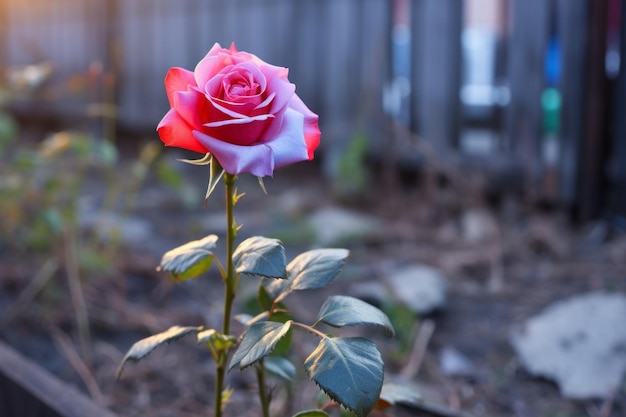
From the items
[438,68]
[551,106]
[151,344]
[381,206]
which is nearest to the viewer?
[151,344]

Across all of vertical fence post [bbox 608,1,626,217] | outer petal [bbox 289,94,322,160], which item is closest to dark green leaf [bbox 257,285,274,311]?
outer petal [bbox 289,94,322,160]

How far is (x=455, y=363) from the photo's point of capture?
2.07 metres

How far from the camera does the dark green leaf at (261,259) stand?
816mm

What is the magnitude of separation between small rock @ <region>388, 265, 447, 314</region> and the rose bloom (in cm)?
142

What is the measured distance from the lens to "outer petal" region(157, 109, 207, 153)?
2.63ft

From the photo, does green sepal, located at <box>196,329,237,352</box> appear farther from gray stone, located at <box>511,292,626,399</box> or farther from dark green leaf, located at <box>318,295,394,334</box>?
gray stone, located at <box>511,292,626,399</box>

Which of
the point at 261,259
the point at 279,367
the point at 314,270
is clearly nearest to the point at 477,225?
the point at 279,367

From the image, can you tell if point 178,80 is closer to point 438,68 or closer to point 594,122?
point 594,122

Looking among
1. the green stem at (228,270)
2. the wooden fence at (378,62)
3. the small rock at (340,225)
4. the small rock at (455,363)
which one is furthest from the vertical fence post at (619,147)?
the green stem at (228,270)

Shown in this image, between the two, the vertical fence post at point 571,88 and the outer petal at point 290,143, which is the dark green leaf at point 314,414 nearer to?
the outer petal at point 290,143

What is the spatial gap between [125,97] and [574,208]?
4443 mm

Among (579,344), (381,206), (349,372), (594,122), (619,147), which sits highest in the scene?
(349,372)

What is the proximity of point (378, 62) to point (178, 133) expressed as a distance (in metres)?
3.59

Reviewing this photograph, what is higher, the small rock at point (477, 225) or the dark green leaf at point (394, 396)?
the dark green leaf at point (394, 396)
